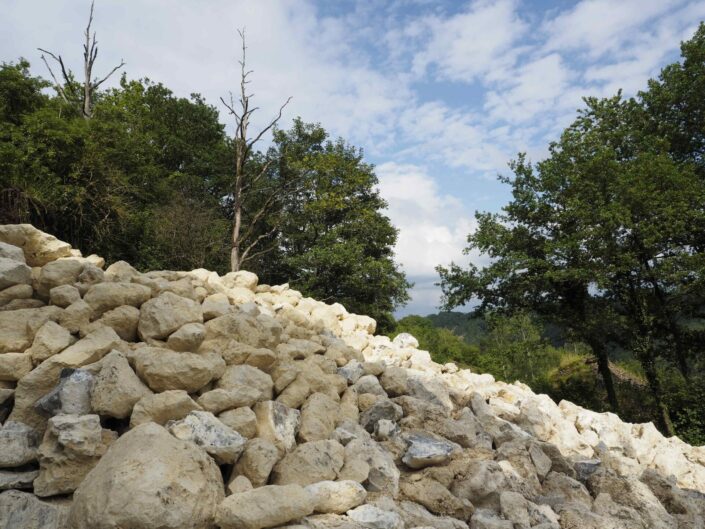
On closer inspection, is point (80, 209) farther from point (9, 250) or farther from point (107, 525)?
point (107, 525)

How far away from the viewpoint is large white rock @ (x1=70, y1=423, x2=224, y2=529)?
292cm

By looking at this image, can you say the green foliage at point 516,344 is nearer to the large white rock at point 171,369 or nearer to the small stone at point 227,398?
the small stone at point 227,398

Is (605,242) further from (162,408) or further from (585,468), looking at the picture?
(162,408)

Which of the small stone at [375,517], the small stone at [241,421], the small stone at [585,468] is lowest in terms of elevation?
the small stone at [375,517]

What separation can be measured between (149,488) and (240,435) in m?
1.16

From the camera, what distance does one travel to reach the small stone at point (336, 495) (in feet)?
12.2

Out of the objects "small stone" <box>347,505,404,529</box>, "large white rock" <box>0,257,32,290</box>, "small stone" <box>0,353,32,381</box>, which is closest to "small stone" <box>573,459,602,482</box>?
"small stone" <box>347,505,404,529</box>

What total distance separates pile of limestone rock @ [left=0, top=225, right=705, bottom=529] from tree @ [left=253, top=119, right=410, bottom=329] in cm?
1072

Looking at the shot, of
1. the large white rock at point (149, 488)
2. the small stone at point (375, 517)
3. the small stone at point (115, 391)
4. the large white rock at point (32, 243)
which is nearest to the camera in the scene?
the large white rock at point (149, 488)

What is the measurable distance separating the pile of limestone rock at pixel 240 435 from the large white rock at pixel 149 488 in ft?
0.03

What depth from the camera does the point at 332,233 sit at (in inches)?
734

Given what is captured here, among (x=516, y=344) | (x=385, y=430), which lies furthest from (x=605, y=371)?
(x=385, y=430)

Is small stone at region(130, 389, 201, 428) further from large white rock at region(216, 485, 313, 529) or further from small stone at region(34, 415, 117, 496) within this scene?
large white rock at region(216, 485, 313, 529)

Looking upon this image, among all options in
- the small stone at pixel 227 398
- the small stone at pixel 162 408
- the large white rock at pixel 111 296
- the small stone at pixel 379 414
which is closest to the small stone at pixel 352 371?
the small stone at pixel 379 414
